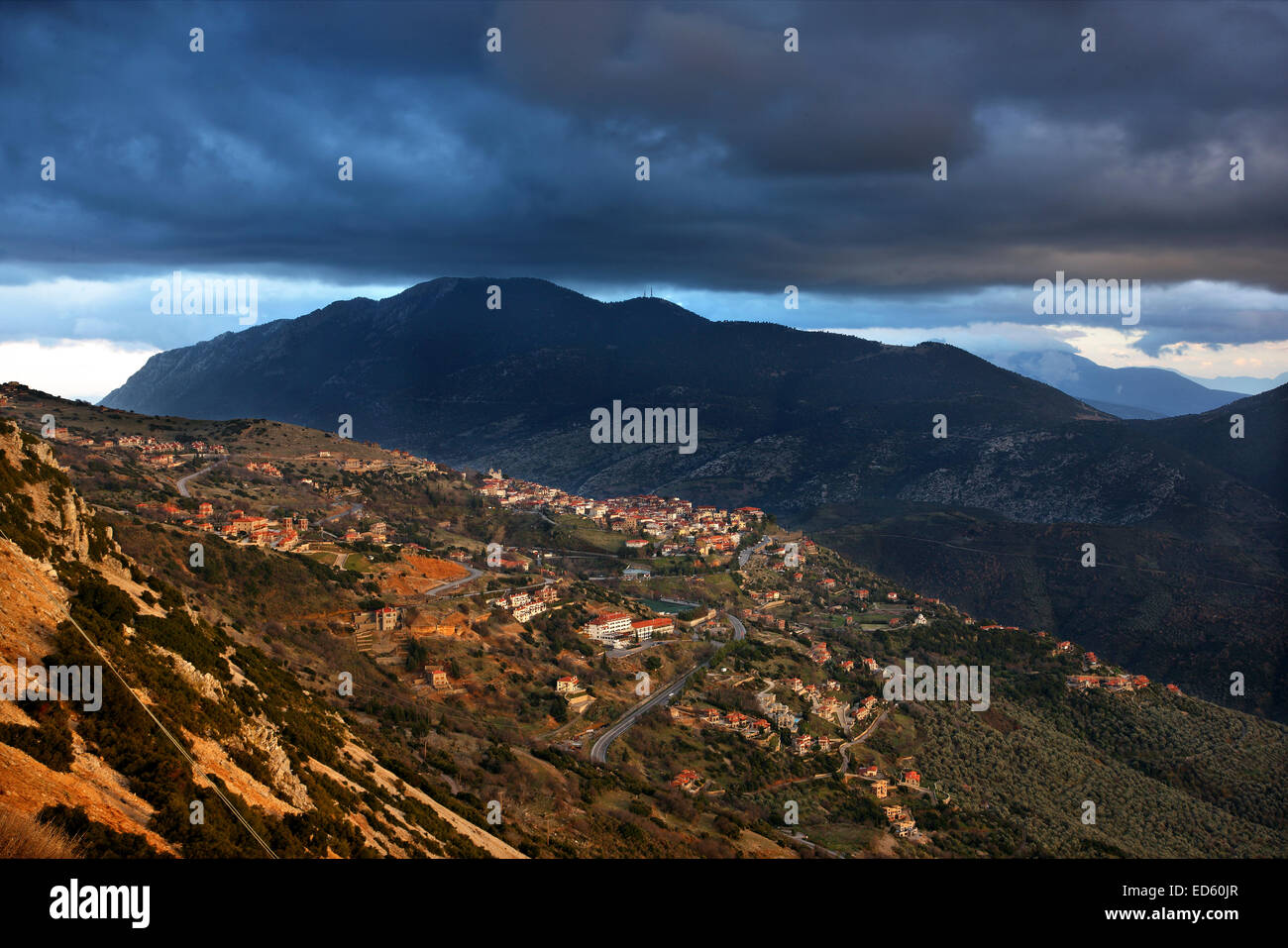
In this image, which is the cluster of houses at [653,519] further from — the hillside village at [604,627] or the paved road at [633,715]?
the paved road at [633,715]

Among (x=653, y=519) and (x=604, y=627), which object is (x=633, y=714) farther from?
(x=653, y=519)

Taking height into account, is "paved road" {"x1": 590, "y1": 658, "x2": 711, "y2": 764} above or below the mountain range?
below

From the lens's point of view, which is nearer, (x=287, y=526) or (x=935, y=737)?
(x=935, y=737)

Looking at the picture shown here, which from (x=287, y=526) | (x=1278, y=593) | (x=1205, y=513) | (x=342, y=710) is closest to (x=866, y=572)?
(x=1278, y=593)

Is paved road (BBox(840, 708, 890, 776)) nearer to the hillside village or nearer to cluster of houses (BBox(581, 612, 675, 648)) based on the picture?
the hillside village

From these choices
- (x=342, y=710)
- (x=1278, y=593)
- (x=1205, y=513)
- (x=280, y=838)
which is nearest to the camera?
(x=280, y=838)

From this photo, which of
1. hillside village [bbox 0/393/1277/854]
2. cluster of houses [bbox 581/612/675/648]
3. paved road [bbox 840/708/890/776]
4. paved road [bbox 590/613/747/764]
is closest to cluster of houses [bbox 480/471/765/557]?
hillside village [bbox 0/393/1277/854]
